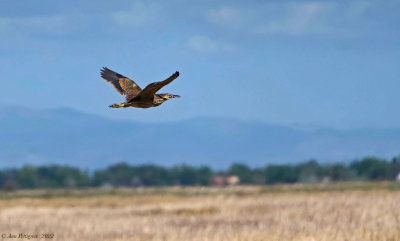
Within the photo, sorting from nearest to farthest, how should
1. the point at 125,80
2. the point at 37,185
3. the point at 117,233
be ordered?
the point at 125,80, the point at 117,233, the point at 37,185

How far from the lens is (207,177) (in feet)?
391

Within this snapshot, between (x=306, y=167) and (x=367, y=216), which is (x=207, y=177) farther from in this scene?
(x=367, y=216)

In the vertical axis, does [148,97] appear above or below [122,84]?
below

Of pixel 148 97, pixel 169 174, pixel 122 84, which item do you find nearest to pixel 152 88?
pixel 148 97

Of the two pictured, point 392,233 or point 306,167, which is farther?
point 306,167

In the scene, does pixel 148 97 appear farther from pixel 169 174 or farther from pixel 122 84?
pixel 169 174

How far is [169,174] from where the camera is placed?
121 m

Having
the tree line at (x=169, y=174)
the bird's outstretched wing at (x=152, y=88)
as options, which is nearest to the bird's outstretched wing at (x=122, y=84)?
the bird's outstretched wing at (x=152, y=88)

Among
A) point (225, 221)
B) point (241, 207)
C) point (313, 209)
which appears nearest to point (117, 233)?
point (225, 221)

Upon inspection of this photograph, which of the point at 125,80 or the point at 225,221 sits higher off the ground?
the point at 125,80

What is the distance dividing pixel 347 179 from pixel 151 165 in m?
38.3

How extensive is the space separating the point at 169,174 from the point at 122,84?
115m

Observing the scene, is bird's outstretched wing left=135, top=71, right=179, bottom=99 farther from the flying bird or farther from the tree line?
the tree line

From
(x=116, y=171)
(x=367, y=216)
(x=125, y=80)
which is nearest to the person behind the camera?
(x=125, y=80)
